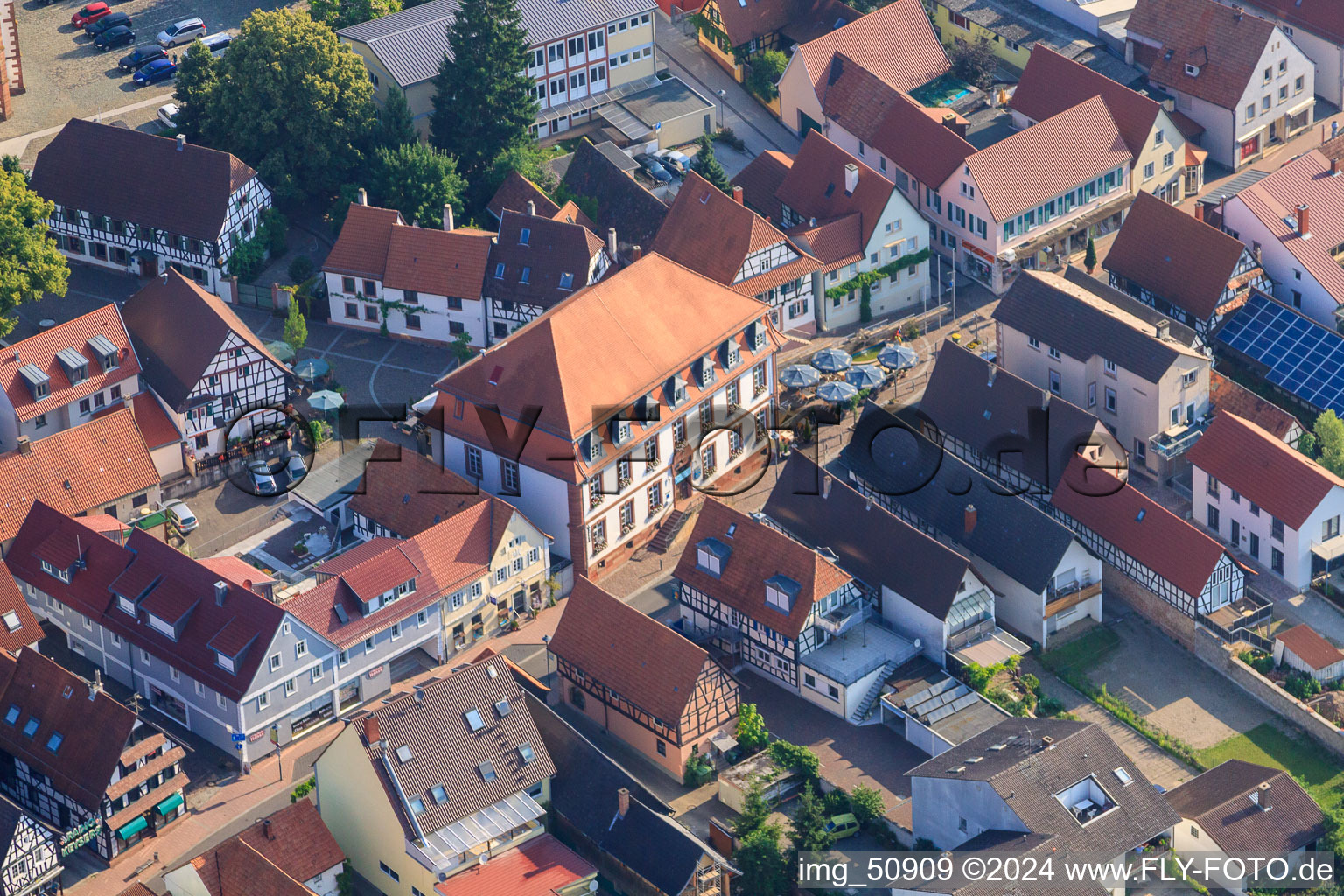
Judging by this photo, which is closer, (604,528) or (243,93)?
(604,528)

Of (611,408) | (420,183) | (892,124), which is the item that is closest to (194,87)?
(420,183)

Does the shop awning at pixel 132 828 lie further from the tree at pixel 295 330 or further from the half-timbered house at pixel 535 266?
the half-timbered house at pixel 535 266

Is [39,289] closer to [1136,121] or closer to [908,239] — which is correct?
[908,239]

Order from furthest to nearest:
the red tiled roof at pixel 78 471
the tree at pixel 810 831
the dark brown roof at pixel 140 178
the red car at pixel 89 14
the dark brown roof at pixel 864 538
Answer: the red car at pixel 89 14
the dark brown roof at pixel 140 178
the red tiled roof at pixel 78 471
the dark brown roof at pixel 864 538
the tree at pixel 810 831

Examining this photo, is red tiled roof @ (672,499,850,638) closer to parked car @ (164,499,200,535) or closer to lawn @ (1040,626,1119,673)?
lawn @ (1040,626,1119,673)

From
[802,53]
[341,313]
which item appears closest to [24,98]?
[341,313]

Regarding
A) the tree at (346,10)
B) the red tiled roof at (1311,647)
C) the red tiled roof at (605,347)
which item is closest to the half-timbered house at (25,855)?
the red tiled roof at (605,347)

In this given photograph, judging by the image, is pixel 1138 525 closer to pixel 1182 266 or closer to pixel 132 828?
pixel 1182 266
